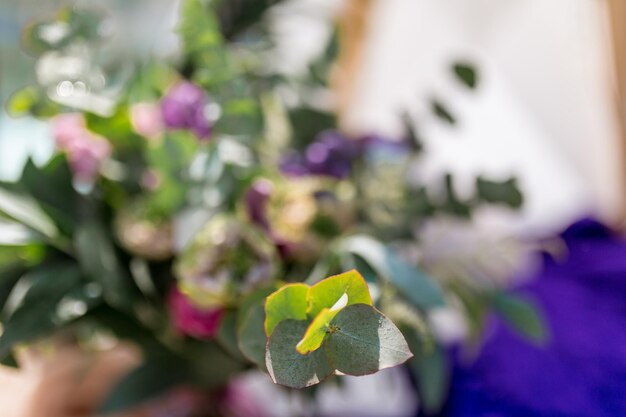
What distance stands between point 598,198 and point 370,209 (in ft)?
1.42

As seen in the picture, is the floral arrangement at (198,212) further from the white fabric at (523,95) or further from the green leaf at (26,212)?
the white fabric at (523,95)

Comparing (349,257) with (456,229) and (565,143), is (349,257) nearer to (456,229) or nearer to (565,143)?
(456,229)

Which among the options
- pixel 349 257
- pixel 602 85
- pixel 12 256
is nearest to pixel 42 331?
pixel 12 256

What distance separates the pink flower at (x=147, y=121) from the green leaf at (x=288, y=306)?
24 cm

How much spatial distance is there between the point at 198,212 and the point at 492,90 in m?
0.55

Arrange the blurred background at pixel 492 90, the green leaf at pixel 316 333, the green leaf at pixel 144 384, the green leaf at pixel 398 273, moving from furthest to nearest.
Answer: the blurred background at pixel 492 90, the green leaf at pixel 144 384, the green leaf at pixel 398 273, the green leaf at pixel 316 333

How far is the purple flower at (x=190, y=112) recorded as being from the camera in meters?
0.37

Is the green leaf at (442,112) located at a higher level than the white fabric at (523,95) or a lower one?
higher

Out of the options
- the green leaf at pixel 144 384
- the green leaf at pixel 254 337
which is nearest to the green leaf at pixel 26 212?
the green leaf at pixel 144 384

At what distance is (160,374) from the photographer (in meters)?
0.44

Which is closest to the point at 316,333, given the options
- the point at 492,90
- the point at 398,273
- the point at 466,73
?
the point at 398,273

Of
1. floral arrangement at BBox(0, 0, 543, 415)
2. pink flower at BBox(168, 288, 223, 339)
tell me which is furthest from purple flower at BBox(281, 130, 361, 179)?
pink flower at BBox(168, 288, 223, 339)

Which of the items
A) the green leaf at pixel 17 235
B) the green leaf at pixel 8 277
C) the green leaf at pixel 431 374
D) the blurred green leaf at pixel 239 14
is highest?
the blurred green leaf at pixel 239 14

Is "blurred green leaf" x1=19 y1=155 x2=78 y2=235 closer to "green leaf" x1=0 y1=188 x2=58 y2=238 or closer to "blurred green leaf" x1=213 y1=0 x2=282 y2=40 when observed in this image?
"green leaf" x1=0 y1=188 x2=58 y2=238
